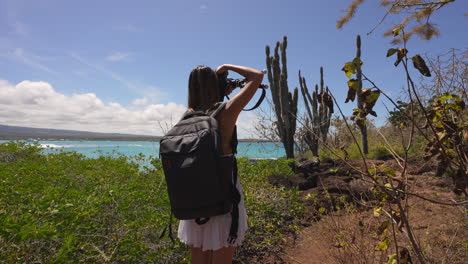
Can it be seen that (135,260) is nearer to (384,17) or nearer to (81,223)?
(81,223)

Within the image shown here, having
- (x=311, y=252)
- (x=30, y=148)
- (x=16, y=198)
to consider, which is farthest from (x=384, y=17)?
(x=30, y=148)

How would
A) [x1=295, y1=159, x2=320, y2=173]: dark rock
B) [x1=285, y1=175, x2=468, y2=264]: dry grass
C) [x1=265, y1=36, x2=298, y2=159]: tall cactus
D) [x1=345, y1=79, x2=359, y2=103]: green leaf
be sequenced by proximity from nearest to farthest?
[x1=345, y1=79, x2=359, y2=103]: green leaf < [x1=285, y1=175, x2=468, y2=264]: dry grass < [x1=295, y1=159, x2=320, y2=173]: dark rock < [x1=265, y1=36, x2=298, y2=159]: tall cactus

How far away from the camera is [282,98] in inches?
404

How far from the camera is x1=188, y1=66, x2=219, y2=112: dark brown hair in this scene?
1.51 m

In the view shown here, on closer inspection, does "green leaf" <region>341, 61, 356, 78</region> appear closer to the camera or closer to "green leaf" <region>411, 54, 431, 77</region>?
"green leaf" <region>411, 54, 431, 77</region>

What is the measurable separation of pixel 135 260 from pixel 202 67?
1841mm

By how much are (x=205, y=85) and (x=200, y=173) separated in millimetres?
521

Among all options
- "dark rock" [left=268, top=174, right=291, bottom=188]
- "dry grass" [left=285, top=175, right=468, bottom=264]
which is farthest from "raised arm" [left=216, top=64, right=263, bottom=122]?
"dark rock" [left=268, top=174, right=291, bottom=188]

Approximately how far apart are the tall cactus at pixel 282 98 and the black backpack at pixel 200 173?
9018mm

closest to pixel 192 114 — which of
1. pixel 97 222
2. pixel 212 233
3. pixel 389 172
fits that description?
pixel 212 233

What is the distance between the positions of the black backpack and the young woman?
6 cm

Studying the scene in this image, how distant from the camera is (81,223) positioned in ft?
7.88

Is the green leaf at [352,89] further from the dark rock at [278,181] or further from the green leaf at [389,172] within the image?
the dark rock at [278,181]

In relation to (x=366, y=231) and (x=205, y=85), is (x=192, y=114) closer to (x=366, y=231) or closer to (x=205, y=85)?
(x=205, y=85)
